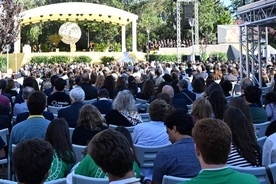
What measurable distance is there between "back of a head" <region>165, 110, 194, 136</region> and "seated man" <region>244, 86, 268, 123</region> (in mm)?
2633

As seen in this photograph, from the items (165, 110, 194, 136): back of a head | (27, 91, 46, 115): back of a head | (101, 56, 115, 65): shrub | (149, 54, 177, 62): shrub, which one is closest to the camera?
(165, 110, 194, 136): back of a head

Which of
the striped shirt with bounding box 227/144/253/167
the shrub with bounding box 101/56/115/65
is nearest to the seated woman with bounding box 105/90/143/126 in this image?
the striped shirt with bounding box 227/144/253/167

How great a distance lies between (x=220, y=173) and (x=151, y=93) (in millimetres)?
7077

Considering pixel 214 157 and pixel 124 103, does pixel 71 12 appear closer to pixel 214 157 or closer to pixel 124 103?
pixel 124 103

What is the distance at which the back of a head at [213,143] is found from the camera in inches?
89.0

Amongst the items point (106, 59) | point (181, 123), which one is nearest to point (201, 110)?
point (181, 123)

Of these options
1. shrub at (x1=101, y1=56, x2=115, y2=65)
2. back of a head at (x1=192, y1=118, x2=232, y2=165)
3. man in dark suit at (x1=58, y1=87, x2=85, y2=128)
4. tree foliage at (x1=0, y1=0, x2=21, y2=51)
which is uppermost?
tree foliage at (x1=0, y1=0, x2=21, y2=51)

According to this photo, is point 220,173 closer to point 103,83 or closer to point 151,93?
point 151,93

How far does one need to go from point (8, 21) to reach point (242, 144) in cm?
2301

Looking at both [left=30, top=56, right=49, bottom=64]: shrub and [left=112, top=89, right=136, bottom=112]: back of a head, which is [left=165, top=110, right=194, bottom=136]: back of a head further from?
[left=30, top=56, right=49, bottom=64]: shrub

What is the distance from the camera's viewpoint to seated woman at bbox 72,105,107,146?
4.96 metres

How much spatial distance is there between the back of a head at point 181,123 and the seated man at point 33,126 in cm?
181

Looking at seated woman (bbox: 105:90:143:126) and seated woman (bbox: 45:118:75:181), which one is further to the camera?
seated woman (bbox: 105:90:143:126)

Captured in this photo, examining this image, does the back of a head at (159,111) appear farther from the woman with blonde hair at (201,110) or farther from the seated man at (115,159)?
the seated man at (115,159)
